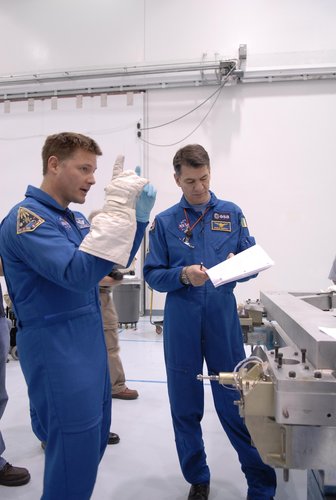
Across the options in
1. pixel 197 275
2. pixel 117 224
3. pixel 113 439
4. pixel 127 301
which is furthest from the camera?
pixel 127 301

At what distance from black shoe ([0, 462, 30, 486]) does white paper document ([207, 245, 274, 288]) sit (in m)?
1.26

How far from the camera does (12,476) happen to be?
168 cm

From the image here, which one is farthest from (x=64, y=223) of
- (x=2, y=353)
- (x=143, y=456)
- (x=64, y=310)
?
(x=143, y=456)

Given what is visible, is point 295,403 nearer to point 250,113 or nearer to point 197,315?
point 197,315

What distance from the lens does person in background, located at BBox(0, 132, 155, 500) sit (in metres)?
0.93

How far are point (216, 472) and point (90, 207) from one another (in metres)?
3.97

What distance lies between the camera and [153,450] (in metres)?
1.99

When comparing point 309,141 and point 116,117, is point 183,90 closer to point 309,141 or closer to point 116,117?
point 116,117

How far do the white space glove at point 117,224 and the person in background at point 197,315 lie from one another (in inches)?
19.1

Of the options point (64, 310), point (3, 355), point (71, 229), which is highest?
point (71, 229)

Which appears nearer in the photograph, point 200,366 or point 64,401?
point 64,401

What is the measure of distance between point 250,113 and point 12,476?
14.8ft

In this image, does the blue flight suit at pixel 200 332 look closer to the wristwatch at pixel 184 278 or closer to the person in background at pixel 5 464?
the wristwatch at pixel 184 278

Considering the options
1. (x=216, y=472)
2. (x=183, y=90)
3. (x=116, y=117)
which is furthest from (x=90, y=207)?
(x=216, y=472)
